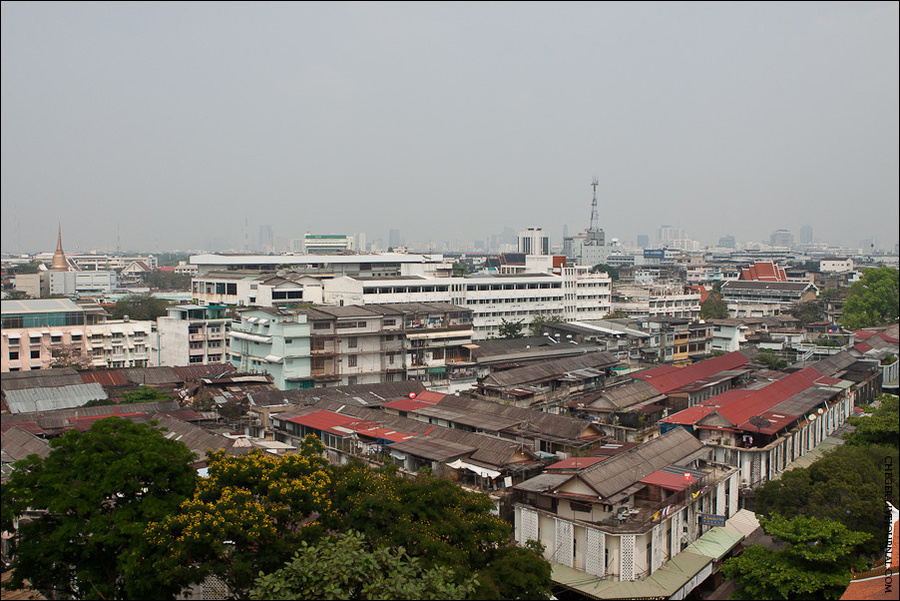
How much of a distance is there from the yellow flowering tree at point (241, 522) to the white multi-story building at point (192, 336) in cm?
2536

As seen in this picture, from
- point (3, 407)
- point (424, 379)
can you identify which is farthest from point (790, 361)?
point (3, 407)

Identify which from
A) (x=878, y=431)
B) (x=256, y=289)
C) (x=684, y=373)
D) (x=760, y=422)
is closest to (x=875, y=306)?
(x=684, y=373)

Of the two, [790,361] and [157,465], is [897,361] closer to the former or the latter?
[790,361]

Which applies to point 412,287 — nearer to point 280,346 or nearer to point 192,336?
point 192,336

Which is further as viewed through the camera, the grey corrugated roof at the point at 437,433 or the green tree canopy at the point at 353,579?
the grey corrugated roof at the point at 437,433

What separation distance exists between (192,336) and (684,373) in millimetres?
22284

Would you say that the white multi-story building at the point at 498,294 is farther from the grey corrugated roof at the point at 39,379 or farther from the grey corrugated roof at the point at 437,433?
the grey corrugated roof at the point at 437,433

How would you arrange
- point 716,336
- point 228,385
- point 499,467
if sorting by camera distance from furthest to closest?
point 716,336 < point 228,385 < point 499,467

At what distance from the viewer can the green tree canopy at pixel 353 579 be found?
26.9 ft

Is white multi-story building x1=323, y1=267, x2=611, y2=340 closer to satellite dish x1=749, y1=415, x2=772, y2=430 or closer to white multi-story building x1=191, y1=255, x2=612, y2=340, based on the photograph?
white multi-story building x1=191, y1=255, x2=612, y2=340

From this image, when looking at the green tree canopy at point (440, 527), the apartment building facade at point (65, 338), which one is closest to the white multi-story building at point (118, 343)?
the apartment building facade at point (65, 338)

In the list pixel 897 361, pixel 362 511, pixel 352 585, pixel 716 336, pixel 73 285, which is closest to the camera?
pixel 352 585

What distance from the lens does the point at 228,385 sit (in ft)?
83.0

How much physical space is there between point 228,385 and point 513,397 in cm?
984
